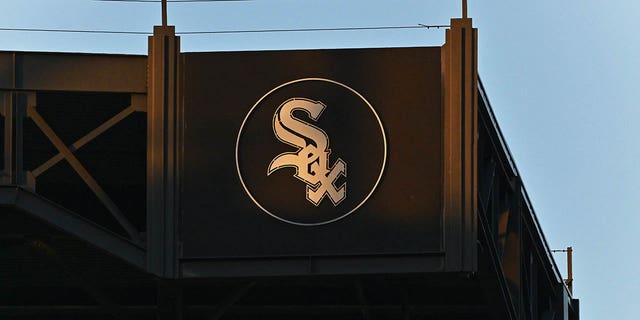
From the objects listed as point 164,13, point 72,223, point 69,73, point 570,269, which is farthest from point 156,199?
point 570,269

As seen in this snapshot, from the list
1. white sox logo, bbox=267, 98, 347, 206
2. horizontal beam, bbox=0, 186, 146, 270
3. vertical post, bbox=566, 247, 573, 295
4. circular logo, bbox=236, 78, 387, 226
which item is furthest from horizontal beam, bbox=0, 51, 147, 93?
vertical post, bbox=566, 247, 573, 295

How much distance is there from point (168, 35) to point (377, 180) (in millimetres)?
4023

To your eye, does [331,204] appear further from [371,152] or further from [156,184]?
[156,184]

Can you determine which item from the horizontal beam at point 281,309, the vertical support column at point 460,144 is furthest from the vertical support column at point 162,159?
the horizontal beam at point 281,309

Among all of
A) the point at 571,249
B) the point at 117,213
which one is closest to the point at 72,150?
the point at 117,213

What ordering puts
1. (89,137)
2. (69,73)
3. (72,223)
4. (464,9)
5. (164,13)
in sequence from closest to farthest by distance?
1. (89,137)
2. (72,223)
3. (69,73)
4. (464,9)
5. (164,13)

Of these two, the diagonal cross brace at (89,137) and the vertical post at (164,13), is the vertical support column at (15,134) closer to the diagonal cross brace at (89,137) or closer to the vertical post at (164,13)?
the diagonal cross brace at (89,137)

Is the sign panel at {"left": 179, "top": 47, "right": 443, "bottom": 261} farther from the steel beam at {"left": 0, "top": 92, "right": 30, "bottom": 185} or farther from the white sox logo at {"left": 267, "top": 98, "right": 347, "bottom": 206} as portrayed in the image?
the steel beam at {"left": 0, "top": 92, "right": 30, "bottom": 185}

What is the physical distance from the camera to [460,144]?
25531 mm

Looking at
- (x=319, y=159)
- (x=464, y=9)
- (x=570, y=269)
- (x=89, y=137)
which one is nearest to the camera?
(x=89, y=137)

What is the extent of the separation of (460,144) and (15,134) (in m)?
6.95

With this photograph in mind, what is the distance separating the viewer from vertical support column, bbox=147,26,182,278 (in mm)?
25484

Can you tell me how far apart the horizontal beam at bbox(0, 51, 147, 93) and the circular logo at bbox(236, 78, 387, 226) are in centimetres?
204

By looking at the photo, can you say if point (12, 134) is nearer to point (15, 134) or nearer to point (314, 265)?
point (15, 134)
